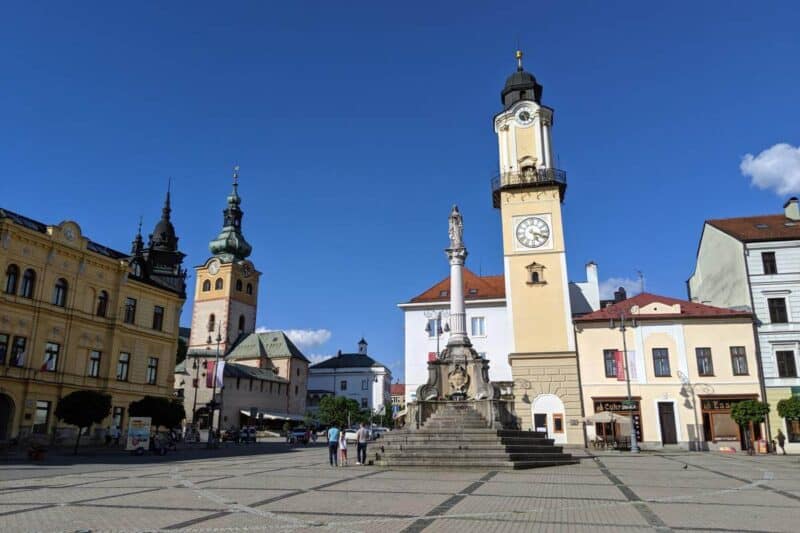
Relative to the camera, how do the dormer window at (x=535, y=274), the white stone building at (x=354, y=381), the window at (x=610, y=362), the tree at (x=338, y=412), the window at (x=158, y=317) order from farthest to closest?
the white stone building at (x=354, y=381)
the tree at (x=338, y=412)
the window at (x=158, y=317)
the dormer window at (x=535, y=274)
the window at (x=610, y=362)

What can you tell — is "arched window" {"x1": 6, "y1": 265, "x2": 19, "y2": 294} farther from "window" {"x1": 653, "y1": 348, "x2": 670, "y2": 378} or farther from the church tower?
the church tower

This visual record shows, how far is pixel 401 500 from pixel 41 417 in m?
29.1

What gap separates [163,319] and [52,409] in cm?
1087

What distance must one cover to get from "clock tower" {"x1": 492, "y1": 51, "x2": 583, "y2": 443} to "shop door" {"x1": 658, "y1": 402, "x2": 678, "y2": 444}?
459 cm

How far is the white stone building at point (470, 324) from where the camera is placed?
142ft

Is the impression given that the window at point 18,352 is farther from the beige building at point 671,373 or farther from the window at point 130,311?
the beige building at point 671,373

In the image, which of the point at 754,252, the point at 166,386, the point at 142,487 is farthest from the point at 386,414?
the point at 142,487

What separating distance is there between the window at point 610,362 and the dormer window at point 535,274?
6.07 m

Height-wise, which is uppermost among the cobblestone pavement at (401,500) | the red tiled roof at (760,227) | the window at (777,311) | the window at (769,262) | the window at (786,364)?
the red tiled roof at (760,227)

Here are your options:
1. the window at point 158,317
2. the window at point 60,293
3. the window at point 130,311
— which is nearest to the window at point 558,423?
the window at point 158,317

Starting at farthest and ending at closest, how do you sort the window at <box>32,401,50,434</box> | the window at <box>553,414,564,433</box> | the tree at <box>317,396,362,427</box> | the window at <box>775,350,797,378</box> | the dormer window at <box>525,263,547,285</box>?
the tree at <box>317,396,362,427</box>, the dormer window at <box>525,263,547,285</box>, the window at <box>553,414,564,433</box>, the window at <box>775,350,797,378</box>, the window at <box>32,401,50,434</box>

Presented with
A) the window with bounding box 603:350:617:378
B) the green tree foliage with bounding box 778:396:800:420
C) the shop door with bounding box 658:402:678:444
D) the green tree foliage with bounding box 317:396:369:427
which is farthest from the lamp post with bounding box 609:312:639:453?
the green tree foliage with bounding box 317:396:369:427

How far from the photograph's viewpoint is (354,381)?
4193 inches

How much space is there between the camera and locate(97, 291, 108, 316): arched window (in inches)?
1483
